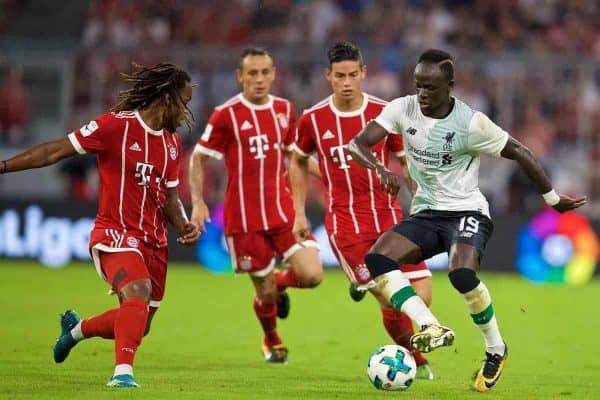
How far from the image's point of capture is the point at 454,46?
75.4ft

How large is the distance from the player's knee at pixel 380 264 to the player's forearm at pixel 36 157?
218 centimetres

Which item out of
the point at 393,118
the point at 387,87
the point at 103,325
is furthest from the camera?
the point at 387,87

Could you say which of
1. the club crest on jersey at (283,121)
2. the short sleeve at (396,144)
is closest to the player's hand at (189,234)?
the short sleeve at (396,144)

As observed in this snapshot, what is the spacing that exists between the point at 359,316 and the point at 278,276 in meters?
3.45

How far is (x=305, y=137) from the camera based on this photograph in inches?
428

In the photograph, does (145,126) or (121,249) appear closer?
(121,249)

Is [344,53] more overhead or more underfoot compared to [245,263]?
more overhead

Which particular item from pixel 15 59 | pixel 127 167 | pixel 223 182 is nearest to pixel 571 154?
pixel 223 182

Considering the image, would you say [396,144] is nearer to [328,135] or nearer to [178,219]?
[328,135]

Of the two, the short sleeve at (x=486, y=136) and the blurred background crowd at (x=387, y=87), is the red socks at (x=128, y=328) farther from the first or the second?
the blurred background crowd at (x=387, y=87)

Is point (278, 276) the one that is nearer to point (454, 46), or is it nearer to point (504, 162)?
point (504, 162)

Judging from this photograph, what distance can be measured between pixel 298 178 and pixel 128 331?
301 centimetres

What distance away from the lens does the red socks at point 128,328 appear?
27.6ft

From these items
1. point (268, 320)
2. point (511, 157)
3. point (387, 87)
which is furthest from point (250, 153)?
point (387, 87)
